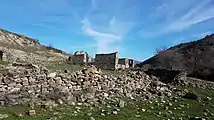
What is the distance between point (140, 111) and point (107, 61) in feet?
63.2

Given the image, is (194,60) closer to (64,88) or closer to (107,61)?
(107,61)

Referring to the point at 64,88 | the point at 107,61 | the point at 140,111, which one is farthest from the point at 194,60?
the point at 140,111

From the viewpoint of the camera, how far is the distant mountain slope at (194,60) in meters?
49.7

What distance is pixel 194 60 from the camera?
61.1 meters

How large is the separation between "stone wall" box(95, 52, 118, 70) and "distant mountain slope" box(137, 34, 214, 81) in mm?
13346

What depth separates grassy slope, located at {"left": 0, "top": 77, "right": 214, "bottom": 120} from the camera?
14663mm

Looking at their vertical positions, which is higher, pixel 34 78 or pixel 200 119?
pixel 34 78

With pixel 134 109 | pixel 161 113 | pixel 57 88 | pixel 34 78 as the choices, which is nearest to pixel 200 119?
pixel 161 113

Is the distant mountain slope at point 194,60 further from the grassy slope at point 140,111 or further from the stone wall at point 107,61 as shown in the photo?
the grassy slope at point 140,111

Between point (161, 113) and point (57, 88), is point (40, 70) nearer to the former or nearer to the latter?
point (57, 88)

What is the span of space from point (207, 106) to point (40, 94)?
9.23m

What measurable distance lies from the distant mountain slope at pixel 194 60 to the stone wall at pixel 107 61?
1335 cm

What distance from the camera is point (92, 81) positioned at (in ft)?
67.3

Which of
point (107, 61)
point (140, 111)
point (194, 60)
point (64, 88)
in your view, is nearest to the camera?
point (140, 111)
